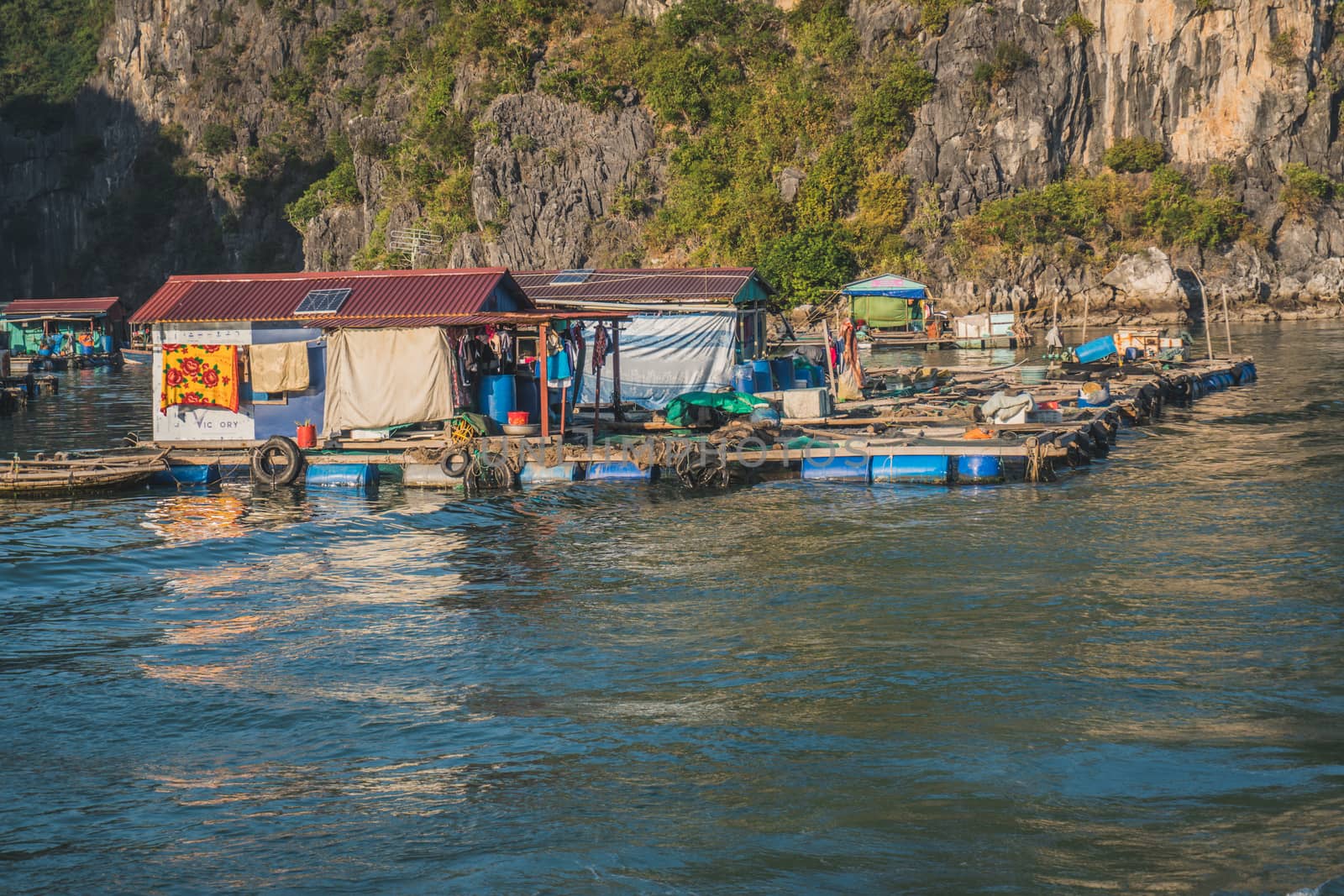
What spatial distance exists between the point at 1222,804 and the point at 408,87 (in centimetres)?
9202

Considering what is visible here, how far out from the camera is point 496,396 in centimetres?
2536

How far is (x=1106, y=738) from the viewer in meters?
10.4

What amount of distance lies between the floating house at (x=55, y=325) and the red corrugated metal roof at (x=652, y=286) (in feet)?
136

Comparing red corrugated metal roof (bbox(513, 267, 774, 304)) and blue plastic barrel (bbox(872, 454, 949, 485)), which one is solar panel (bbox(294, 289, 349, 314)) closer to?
red corrugated metal roof (bbox(513, 267, 774, 304))

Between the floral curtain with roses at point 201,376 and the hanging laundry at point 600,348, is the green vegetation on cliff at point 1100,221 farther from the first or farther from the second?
the floral curtain with roses at point 201,376

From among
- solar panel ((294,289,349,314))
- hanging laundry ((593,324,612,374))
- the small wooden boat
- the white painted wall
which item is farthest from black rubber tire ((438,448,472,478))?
the small wooden boat

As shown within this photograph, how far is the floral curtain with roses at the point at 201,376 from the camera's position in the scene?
25844 mm

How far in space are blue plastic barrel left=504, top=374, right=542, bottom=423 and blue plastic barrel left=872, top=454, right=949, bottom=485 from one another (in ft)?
24.1

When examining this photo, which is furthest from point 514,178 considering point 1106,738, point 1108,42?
point 1106,738

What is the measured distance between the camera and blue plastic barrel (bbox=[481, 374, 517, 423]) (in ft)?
83.0

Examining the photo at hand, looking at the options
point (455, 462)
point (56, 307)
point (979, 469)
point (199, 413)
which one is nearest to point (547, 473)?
point (455, 462)

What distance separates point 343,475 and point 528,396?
4361 millimetres

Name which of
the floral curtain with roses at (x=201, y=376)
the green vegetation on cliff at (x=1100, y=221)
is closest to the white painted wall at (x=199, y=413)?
the floral curtain with roses at (x=201, y=376)

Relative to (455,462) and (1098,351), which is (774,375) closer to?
(455,462)
